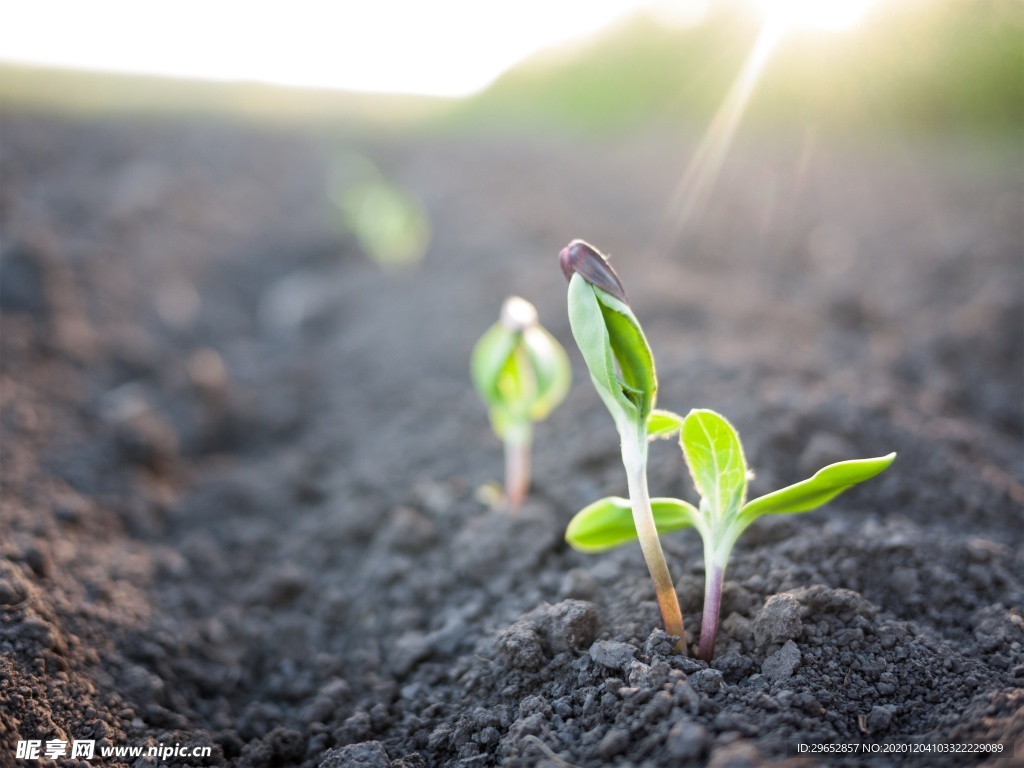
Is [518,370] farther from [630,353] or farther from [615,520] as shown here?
[630,353]

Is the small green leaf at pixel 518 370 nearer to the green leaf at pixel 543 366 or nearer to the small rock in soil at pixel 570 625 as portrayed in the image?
the green leaf at pixel 543 366

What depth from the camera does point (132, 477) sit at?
302cm

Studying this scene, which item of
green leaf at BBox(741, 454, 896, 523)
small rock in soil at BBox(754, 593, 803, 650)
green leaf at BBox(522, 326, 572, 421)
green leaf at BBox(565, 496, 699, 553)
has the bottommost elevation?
small rock in soil at BBox(754, 593, 803, 650)

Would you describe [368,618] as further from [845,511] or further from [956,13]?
[956,13]

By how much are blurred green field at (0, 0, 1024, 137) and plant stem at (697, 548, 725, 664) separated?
20.5ft

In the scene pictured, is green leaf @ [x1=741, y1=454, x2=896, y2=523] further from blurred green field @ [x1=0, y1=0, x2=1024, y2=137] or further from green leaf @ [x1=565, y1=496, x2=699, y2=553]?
blurred green field @ [x1=0, y1=0, x2=1024, y2=137]

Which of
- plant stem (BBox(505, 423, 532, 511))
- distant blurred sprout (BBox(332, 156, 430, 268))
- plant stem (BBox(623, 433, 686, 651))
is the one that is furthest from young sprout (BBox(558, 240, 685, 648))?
distant blurred sprout (BBox(332, 156, 430, 268))

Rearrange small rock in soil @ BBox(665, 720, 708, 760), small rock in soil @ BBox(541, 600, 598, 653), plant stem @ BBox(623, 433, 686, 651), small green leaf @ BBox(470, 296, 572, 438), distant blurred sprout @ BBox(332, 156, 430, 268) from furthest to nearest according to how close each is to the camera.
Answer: distant blurred sprout @ BBox(332, 156, 430, 268)
small green leaf @ BBox(470, 296, 572, 438)
small rock in soil @ BBox(541, 600, 598, 653)
plant stem @ BBox(623, 433, 686, 651)
small rock in soil @ BBox(665, 720, 708, 760)

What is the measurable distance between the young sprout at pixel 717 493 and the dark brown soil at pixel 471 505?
0.17m

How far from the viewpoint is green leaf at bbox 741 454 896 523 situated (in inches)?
55.6

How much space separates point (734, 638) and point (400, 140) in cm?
1211

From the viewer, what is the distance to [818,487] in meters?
1.45

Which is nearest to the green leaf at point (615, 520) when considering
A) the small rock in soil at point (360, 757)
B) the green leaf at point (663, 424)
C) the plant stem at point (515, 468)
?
the green leaf at point (663, 424)

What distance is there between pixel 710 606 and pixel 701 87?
10838mm
